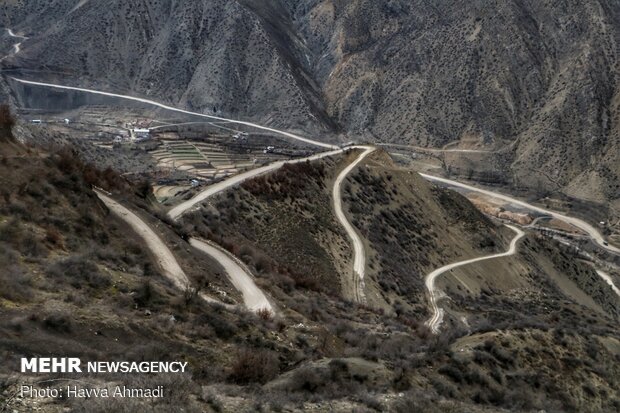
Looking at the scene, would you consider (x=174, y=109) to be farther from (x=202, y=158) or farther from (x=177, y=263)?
(x=177, y=263)

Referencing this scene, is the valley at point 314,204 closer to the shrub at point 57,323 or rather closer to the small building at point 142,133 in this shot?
the shrub at point 57,323

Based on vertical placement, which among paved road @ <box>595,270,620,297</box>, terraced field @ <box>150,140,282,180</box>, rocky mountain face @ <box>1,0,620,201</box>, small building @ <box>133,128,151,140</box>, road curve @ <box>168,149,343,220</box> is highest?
rocky mountain face @ <box>1,0,620,201</box>

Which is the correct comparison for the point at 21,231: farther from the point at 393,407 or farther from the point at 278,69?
the point at 278,69

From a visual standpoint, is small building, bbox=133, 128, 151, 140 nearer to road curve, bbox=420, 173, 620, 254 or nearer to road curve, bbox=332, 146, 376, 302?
road curve, bbox=420, 173, 620, 254

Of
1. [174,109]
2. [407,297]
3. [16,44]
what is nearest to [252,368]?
[407,297]

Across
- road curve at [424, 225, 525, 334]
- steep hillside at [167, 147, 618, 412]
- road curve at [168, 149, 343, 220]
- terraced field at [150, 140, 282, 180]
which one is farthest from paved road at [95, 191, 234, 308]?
terraced field at [150, 140, 282, 180]

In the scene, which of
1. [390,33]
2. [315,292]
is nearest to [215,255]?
[315,292]
